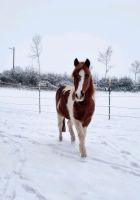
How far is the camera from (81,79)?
5109 mm

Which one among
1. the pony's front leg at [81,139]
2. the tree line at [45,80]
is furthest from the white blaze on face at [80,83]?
the tree line at [45,80]

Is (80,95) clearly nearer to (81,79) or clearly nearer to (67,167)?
(81,79)

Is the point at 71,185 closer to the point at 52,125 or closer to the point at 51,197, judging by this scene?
the point at 51,197

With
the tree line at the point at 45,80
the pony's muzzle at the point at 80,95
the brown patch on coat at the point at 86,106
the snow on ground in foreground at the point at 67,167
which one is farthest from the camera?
the tree line at the point at 45,80

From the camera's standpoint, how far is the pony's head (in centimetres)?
504

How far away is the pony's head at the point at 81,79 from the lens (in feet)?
16.5

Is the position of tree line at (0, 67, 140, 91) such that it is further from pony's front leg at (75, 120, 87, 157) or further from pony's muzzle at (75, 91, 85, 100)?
pony's muzzle at (75, 91, 85, 100)

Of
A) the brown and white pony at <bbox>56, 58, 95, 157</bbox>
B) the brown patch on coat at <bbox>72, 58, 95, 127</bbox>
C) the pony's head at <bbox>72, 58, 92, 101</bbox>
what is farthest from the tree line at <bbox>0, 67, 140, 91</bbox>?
the pony's head at <bbox>72, 58, 92, 101</bbox>

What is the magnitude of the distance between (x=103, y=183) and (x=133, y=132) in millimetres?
4096

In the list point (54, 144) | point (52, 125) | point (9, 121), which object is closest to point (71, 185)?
point (54, 144)

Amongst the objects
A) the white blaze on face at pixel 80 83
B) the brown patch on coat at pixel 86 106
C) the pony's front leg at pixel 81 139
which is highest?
the white blaze on face at pixel 80 83

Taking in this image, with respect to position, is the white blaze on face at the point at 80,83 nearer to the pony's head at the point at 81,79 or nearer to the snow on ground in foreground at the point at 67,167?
the pony's head at the point at 81,79

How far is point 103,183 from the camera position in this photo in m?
4.23

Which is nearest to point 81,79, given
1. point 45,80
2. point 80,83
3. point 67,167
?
point 80,83
